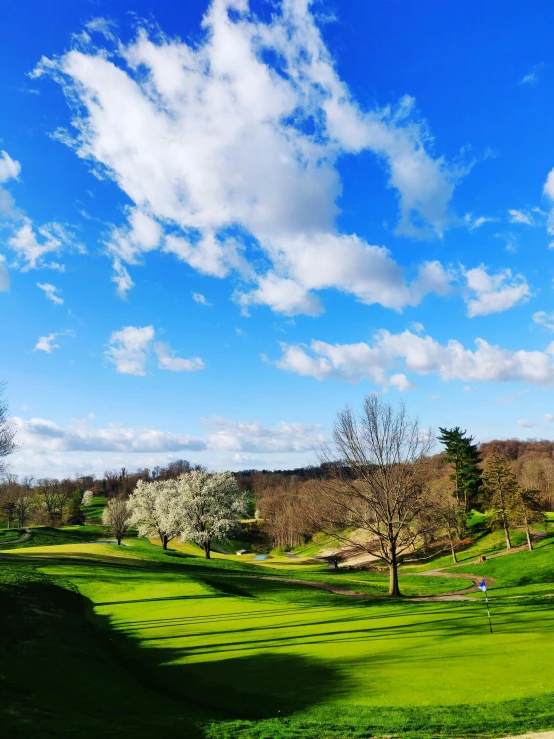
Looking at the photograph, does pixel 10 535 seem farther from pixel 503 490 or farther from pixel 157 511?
pixel 503 490

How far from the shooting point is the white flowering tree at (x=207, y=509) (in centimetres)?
6053

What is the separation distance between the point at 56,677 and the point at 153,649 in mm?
5339

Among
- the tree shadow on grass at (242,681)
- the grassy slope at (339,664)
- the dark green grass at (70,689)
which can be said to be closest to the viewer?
Answer: the dark green grass at (70,689)

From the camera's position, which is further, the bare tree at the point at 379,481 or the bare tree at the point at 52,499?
the bare tree at the point at 52,499

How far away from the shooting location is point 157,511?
71.0 metres

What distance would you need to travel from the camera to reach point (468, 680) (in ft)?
39.8

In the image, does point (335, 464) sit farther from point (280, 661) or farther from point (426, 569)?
point (426, 569)

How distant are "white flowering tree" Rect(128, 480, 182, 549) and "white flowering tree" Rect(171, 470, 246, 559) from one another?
1.49 metres

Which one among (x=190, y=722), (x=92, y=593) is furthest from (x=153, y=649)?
(x=92, y=593)

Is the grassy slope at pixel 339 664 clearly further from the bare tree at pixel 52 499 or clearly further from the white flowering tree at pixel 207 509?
the bare tree at pixel 52 499

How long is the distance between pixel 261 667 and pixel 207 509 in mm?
48903

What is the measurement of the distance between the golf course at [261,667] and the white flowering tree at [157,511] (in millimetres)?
34351

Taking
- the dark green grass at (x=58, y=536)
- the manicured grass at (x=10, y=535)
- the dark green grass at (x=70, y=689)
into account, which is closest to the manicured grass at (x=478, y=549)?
the dark green grass at (x=70, y=689)

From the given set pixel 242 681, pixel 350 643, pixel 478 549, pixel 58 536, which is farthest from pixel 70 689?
pixel 58 536
